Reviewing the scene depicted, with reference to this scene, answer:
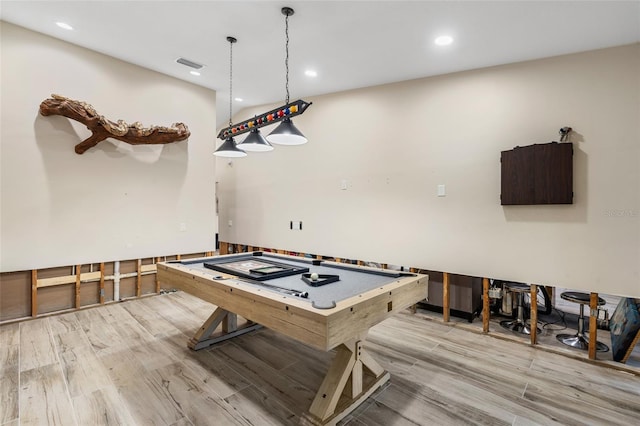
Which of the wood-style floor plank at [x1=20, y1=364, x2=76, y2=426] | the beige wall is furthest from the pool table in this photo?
the beige wall

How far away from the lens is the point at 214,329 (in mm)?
3047

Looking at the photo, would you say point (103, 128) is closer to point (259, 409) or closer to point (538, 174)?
point (259, 409)

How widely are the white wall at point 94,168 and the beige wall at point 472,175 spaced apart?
140 centimetres

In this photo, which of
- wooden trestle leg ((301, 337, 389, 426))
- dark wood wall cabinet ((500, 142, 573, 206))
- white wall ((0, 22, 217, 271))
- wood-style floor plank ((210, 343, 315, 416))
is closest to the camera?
wooden trestle leg ((301, 337, 389, 426))

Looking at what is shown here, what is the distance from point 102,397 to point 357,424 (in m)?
1.81

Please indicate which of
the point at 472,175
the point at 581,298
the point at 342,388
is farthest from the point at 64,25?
the point at 581,298

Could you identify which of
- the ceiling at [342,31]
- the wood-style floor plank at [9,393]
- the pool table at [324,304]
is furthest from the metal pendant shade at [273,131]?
the wood-style floor plank at [9,393]

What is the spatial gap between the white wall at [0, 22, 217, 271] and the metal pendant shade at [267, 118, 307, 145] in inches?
106

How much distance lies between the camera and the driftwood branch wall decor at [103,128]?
3.44 meters

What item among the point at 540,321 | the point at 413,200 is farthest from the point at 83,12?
the point at 540,321

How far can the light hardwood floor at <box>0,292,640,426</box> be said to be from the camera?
202 cm

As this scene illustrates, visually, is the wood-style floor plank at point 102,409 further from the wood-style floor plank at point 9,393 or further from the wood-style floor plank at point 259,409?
the wood-style floor plank at point 259,409

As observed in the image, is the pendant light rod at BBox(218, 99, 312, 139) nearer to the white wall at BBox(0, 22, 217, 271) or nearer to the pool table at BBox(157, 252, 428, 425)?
the pool table at BBox(157, 252, 428, 425)

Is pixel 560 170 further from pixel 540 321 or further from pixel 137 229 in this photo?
pixel 137 229
